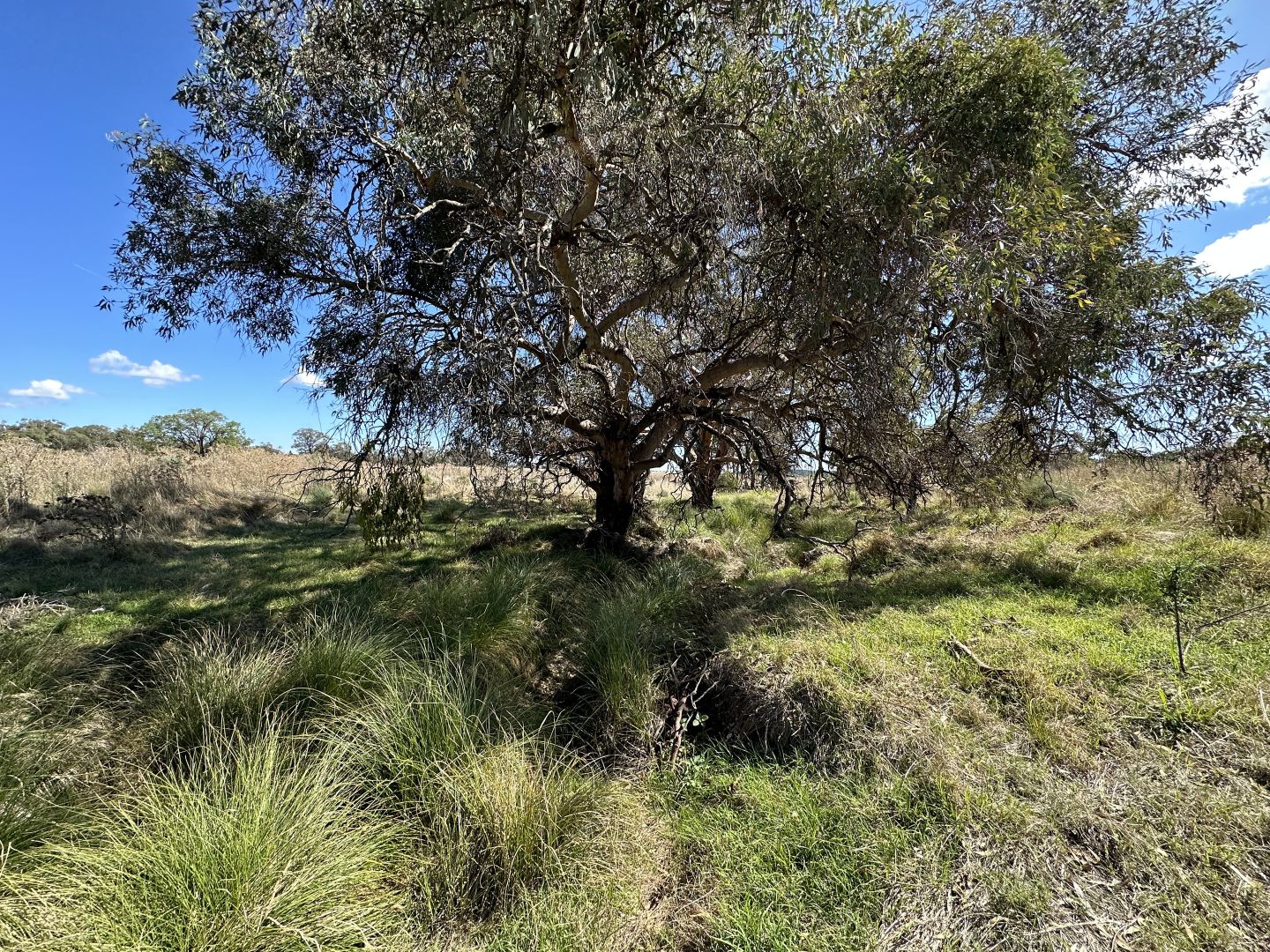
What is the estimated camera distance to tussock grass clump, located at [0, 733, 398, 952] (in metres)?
1.88

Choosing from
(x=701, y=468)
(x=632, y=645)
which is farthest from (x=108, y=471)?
(x=632, y=645)

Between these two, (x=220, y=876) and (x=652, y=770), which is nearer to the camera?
(x=220, y=876)

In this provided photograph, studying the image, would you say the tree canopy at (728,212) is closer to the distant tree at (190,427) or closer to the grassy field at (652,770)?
the grassy field at (652,770)

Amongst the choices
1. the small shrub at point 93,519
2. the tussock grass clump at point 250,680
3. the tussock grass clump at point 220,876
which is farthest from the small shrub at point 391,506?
the small shrub at point 93,519

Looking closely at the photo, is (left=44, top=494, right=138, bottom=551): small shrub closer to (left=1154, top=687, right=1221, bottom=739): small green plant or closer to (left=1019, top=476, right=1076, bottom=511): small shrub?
(left=1154, top=687, right=1221, bottom=739): small green plant

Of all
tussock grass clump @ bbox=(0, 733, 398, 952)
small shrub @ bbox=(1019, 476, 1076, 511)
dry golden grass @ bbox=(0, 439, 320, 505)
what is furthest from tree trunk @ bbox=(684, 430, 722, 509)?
tussock grass clump @ bbox=(0, 733, 398, 952)

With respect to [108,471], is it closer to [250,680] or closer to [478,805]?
[250,680]

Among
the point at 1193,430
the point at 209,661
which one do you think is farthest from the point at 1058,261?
the point at 209,661

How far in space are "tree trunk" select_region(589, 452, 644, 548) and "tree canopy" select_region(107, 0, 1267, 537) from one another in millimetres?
1304

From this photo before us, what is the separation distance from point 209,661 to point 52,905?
1800mm

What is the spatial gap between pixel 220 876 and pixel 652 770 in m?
2.25

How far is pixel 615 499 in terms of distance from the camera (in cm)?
867

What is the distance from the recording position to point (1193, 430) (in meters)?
5.76

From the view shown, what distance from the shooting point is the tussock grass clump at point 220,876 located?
1.88m
